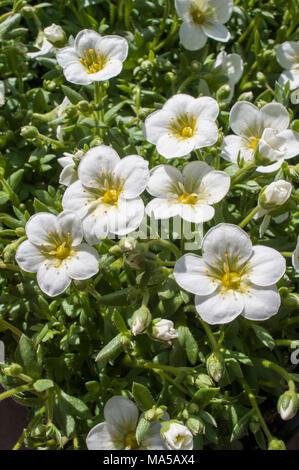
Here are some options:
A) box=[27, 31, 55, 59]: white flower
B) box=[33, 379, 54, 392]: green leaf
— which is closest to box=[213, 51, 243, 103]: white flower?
box=[27, 31, 55, 59]: white flower

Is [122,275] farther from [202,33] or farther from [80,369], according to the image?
[202,33]

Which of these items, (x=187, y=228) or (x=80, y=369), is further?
(x=80, y=369)

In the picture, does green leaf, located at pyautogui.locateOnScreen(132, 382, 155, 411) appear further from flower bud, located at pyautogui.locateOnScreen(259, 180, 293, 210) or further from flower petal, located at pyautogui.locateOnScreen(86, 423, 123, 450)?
flower bud, located at pyautogui.locateOnScreen(259, 180, 293, 210)

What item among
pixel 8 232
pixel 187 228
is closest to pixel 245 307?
pixel 187 228

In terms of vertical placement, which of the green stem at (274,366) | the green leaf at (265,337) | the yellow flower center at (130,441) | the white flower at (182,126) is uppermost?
the white flower at (182,126)

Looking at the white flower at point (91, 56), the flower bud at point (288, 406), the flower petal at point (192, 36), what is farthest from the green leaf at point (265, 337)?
the flower petal at point (192, 36)

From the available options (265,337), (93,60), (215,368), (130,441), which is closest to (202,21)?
(93,60)

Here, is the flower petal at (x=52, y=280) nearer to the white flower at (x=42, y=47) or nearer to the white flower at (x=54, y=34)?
the white flower at (x=54, y=34)
